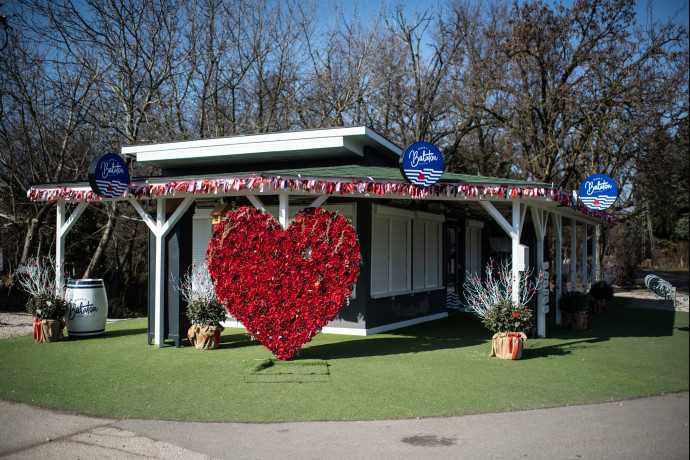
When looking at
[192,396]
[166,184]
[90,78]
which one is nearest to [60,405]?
[192,396]

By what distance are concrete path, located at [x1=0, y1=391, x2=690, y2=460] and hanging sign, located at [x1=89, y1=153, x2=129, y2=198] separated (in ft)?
13.1

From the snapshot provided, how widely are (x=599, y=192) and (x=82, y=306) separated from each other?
9.95 metres

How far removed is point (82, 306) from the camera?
10.4m

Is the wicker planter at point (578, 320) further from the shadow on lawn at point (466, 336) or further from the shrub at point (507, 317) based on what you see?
the shrub at point (507, 317)

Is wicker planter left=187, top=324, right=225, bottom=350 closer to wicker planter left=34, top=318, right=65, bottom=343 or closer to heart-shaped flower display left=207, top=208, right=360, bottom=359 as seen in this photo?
heart-shaped flower display left=207, top=208, right=360, bottom=359

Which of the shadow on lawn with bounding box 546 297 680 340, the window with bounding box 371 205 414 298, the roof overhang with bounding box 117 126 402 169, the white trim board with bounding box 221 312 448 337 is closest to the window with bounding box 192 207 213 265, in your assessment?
the roof overhang with bounding box 117 126 402 169

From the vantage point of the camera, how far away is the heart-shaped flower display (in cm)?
805

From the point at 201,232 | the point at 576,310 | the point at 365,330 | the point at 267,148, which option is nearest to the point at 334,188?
the point at 365,330

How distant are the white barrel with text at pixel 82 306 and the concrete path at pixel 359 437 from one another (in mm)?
4934

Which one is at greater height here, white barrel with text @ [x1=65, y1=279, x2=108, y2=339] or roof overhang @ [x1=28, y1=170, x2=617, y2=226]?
roof overhang @ [x1=28, y1=170, x2=617, y2=226]

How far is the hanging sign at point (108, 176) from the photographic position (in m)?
8.70

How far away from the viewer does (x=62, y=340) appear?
10336 mm

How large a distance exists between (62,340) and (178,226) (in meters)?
3.20

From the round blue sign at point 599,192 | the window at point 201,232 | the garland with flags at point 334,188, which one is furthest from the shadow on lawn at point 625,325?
the window at point 201,232
